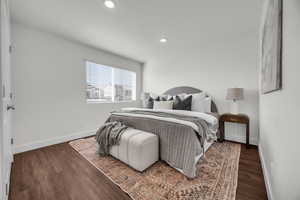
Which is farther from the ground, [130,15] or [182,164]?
[130,15]

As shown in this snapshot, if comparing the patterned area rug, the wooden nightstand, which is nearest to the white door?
the patterned area rug

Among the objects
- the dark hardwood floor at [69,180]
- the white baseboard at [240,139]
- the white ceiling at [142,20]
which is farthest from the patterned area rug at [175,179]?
the white ceiling at [142,20]

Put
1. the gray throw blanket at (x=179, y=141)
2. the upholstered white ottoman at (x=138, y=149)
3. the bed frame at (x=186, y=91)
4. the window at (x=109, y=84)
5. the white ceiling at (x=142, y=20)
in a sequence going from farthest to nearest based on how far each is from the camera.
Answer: the window at (x=109, y=84) < the bed frame at (x=186, y=91) < the white ceiling at (x=142, y=20) < the upholstered white ottoman at (x=138, y=149) < the gray throw blanket at (x=179, y=141)

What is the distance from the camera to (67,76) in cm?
288

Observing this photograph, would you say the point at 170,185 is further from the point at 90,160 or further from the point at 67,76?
the point at 67,76

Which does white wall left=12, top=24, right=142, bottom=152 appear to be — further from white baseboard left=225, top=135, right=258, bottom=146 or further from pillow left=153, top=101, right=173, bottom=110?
white baseboard left=225, top=135, right=258, bottom=146

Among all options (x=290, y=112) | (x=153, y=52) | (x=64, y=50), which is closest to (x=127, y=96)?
(x=153, y=52)

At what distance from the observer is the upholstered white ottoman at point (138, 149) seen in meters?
1.65

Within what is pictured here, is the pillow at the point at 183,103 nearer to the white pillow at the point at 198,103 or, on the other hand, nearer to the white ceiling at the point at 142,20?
the white pillow at the point at 198,103

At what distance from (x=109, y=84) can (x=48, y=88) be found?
1570 mm

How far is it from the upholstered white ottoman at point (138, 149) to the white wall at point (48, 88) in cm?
176

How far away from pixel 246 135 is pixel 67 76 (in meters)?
4.21

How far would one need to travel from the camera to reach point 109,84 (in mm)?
3875

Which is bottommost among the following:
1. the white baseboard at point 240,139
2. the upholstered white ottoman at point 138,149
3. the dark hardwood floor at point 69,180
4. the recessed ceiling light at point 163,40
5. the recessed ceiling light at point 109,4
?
the dark hardwood floor at point 69,180
